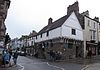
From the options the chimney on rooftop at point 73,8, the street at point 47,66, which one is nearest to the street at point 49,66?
the street at point 47,66

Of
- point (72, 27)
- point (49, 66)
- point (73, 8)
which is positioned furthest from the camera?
point (73, 8)

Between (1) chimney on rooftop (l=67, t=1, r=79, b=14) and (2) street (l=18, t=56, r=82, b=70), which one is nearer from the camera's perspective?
(2) street (l=18, t=56, r=82, b=70)

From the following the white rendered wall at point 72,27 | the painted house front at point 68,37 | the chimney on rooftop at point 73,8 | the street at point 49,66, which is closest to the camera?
the street at point 49,66

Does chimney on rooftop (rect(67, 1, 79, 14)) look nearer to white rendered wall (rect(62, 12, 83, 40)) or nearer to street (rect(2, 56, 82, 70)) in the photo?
white rendered wall (rect(62, 12, 83, 40))

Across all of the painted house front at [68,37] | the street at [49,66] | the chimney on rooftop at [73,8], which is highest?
the chimney on rooftop at [73,8]

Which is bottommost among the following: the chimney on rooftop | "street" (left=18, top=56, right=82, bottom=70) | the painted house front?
"street" (left=18, top=56, right=82, bottom=70)

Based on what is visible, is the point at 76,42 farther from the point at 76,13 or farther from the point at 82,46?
the point at 76,13

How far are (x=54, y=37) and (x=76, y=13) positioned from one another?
8196 millimetres

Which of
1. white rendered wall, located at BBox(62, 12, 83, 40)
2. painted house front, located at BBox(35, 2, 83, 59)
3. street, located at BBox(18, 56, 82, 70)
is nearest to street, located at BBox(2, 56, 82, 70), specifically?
street, located at BBox(18, 56, 82, 70)

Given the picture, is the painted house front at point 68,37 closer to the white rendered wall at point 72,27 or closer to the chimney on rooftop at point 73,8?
the white rendered wall at point 72,27

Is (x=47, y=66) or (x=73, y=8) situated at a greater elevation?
(x=73, y=8)

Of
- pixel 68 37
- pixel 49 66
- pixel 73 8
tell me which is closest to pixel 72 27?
pixel 68 37

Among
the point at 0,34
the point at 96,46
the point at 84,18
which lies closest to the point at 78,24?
the point at 84,18

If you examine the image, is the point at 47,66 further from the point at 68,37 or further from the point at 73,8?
the point at 73,8
